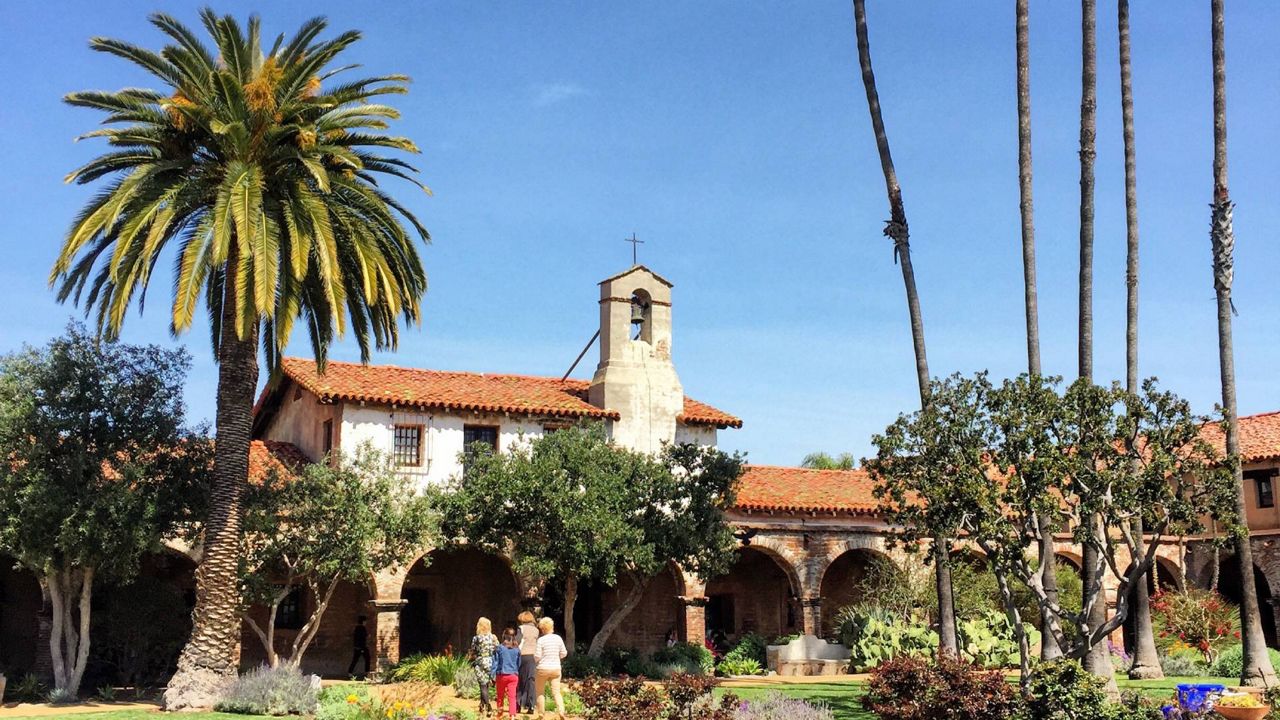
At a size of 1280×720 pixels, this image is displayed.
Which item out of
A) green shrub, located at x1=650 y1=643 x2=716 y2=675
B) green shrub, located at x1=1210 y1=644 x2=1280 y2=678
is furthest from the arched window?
green shrub, located at x1=1210 y1=644 x2=1280 y2=678

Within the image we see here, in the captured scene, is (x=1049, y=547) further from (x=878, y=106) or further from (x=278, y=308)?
(x=278, y=308)

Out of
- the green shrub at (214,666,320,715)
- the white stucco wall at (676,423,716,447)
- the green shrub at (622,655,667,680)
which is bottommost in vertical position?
the green shrub at (622,655,667,680)

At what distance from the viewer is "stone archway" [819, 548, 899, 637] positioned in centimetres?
3644

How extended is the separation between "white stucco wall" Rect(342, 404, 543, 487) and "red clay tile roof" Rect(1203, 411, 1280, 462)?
21488 mm

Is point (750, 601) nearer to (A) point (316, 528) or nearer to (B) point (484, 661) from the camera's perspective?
(A) point (316, 528)

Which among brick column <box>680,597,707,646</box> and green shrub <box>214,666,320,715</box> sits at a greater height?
brick column <box>680,597,707,646</box>

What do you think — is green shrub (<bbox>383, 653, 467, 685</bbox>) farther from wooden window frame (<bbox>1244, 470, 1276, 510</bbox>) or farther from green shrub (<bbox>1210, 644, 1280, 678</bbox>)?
wooden window frame (<bbox>1244, 470, 1276, 510</bbox>)

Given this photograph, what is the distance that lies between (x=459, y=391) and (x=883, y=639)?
12116 millimetres

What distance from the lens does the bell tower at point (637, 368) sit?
32.5m

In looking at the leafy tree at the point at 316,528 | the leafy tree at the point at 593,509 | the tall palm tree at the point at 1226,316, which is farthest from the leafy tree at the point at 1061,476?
the leafy tree at the point at 316,528

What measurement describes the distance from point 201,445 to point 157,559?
17.8 feet

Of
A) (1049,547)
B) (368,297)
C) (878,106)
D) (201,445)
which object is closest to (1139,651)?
(1049,547)

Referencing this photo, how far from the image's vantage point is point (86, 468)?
890 inches

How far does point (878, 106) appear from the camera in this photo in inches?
1060
